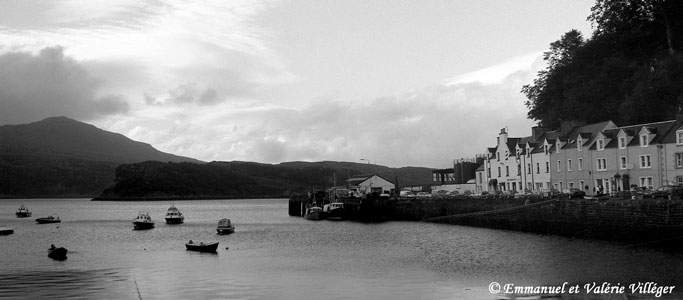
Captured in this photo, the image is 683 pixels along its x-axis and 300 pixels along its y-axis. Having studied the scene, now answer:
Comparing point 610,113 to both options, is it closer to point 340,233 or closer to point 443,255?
point 340,233

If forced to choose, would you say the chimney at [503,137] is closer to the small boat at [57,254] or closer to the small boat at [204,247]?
the small boat at [204,247]

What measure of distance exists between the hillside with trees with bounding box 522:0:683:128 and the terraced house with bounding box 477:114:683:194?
673 centimetres

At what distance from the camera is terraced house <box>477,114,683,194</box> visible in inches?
2869

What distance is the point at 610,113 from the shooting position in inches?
3922

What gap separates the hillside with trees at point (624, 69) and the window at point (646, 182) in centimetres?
1880

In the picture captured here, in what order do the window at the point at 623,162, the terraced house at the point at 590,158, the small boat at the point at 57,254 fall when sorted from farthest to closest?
the window at the point at 623,162, the terraced house at the point at 590,158, the small boat at the point at 57,254

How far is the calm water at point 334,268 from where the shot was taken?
1503 inches

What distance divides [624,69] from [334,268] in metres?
69.3

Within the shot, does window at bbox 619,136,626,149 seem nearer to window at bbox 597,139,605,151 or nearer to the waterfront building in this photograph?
window at bbox 597,139,605,151

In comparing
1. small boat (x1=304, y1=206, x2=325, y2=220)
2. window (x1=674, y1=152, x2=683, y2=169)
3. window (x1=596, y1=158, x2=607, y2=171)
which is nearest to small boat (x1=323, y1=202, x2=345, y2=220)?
small boat (x1=304, y1=206, x2=325, y2=220)

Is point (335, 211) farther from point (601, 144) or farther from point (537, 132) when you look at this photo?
point (601, 144)

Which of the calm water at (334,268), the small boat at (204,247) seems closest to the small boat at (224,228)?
the calm water at (334,268)

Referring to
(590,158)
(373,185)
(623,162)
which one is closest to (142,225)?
(373,185)

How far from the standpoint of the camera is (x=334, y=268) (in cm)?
4897
